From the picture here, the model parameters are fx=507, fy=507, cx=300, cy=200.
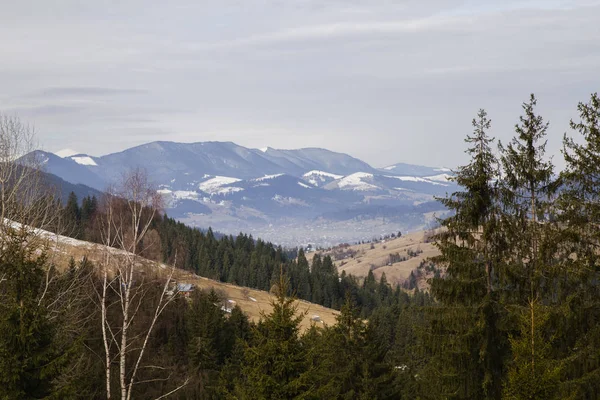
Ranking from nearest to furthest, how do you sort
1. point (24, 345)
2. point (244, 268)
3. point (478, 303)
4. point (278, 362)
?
1. point (24, 345)
2. point (278, 362)
3. point (478, 303)
4. point (244, 268)

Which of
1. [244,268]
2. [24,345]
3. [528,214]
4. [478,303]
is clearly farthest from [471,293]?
[244,268]

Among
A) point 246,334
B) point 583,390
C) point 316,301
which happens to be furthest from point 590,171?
point 316,301

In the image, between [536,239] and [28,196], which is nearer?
[536,239]

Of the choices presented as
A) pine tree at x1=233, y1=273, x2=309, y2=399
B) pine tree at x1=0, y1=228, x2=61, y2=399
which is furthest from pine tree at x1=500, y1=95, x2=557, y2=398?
pine tree at x1=0, y1=228, x2=61, y2=399

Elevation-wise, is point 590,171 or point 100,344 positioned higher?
point 590,171

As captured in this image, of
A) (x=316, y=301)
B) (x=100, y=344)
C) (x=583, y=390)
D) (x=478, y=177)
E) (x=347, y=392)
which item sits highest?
(x=478, y=177)

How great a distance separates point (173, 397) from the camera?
151 ft

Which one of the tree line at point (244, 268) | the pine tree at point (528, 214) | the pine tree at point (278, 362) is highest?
the pine tree at point (528, 214)

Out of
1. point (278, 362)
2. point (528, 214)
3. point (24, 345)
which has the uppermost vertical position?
point (528, 214)

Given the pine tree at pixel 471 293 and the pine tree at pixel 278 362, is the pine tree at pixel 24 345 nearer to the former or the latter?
the pine tree at pixel 278 362

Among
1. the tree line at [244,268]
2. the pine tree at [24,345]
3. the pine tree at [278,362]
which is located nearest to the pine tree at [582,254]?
the pine tree at [278,362]

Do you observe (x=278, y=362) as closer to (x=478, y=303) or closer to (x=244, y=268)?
(x=478, y=303)

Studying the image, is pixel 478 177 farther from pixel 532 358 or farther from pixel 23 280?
pixel 23 280

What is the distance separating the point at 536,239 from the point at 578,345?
4002 mm
